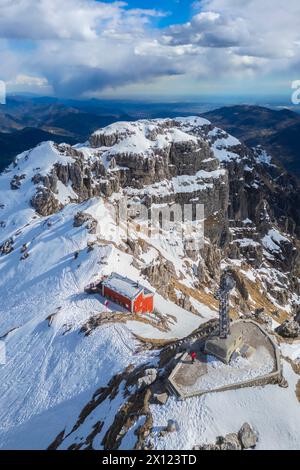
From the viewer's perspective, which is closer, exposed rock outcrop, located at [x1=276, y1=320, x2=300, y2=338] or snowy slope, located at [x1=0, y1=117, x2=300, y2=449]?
snowy slope, located at [x1=0, y1=117, x2=300, y2=449]

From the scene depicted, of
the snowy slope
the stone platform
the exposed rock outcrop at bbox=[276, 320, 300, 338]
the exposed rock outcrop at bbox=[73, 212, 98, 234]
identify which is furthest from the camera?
the exposed rock outcrop at bbox=[73, 212, 98, 234]

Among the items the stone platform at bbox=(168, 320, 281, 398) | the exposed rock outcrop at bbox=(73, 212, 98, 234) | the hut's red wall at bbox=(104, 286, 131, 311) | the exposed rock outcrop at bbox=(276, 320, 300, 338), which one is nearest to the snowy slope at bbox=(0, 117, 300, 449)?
the stone platform at bbox=(168, 320, 281, 398)

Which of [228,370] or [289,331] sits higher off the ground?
[228,370]

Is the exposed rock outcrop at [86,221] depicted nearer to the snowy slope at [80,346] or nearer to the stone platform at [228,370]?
the snowy slope at [80,346]

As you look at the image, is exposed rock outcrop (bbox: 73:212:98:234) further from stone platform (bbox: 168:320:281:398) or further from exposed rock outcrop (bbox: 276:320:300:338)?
stone platform (bbox: 168:320:281:398)

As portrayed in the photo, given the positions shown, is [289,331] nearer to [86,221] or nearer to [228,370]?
[228,370]

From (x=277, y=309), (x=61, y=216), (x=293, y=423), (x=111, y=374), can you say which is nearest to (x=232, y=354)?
(x=293, y=423)

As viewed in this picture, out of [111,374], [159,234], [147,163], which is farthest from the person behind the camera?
[147,163]

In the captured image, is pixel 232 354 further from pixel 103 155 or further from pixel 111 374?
pixel 103 155

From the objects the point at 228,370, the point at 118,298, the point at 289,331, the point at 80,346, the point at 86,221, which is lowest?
the point at 289,331

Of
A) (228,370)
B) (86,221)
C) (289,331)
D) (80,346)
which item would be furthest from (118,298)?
(86,221)

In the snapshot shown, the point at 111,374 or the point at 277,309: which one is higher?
the point at 111,374
